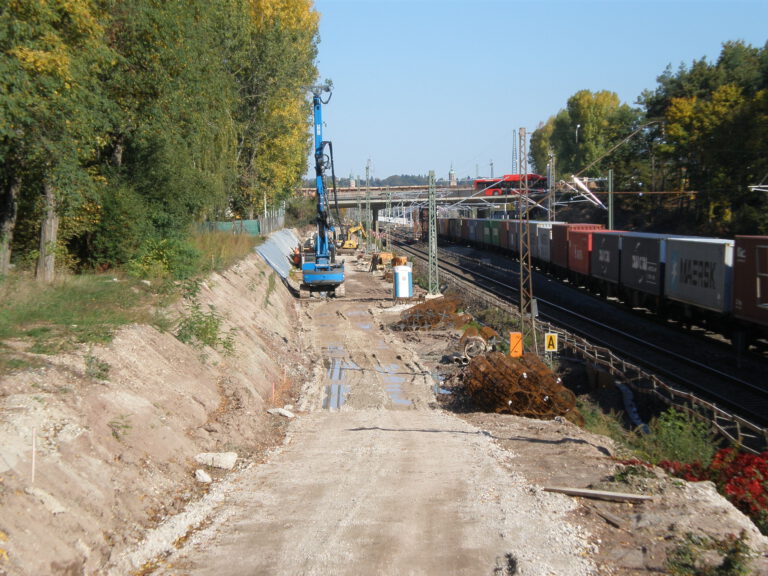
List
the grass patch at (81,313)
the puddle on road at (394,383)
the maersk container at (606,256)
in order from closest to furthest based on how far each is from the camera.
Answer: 1. the grass patch at (81,313)
2. the puddle on road at (394,383)
3. the maersk container at (606,256)

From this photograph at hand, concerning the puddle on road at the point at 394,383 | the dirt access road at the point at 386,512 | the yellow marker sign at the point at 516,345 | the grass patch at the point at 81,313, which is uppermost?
the grass patch at the point at 81,313

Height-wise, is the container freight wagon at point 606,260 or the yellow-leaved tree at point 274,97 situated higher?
the yellow-leaved tree at point 274,97

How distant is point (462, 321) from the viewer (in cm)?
2897

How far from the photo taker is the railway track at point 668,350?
700 inches

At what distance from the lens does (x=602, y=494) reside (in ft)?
27.1

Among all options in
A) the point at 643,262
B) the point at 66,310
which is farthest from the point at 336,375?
the point at 643,262

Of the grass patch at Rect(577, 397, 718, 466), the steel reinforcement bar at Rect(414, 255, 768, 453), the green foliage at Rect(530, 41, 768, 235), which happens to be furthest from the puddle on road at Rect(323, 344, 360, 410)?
the green foliage at Rect(530, 41, 768, 235)

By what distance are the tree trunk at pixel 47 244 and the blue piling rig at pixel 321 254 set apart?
19.3 m

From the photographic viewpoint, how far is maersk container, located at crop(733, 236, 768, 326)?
19859 millimetres

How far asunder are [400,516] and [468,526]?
2.41 ft

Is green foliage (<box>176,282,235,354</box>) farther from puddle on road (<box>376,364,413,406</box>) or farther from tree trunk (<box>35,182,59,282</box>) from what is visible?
puddle on road (<box>376,364,413,406</box>)

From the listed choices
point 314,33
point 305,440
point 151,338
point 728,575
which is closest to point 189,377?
point 151,338

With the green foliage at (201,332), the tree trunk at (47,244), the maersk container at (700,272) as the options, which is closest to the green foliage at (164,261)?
the green foliage at (201,332)

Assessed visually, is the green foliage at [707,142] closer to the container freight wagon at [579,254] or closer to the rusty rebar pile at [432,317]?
the container freight wagon at [579,254]
